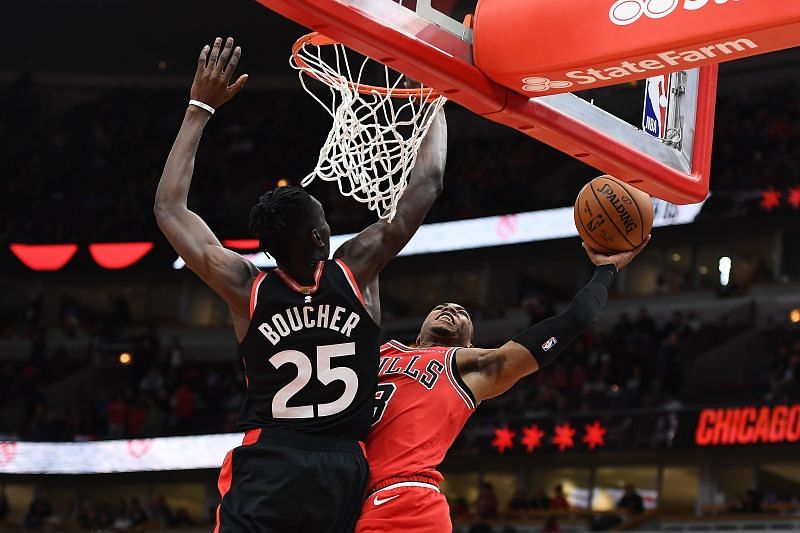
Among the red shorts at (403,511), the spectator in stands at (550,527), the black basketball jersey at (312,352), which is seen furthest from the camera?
the spectator in stands at (550,527)

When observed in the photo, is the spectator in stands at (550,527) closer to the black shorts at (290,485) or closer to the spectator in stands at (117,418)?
the spectator in stands at (117,418)

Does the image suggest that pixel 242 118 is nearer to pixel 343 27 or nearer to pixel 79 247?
pixel 79 247

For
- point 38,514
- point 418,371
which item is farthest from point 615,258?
point 38,514

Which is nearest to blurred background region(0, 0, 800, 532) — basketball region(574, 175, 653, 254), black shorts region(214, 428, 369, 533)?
basketball region(574, 175, 653, 254)

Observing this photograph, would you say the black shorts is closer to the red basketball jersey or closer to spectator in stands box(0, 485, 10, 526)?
the red basketball jersey

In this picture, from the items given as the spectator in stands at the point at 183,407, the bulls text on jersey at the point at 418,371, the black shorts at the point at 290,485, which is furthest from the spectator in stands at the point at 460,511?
the black shorts at the point at 290,485

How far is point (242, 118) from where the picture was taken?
2442 centimetres

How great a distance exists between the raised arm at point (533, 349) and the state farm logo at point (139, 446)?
16.1 m

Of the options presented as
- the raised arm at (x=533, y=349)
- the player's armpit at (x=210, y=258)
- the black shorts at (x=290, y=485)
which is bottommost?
the black shorts at (x=290, y=485)

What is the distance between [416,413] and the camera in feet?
13.0

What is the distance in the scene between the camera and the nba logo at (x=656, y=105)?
15.6ft

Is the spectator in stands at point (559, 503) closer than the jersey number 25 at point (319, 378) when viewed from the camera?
No

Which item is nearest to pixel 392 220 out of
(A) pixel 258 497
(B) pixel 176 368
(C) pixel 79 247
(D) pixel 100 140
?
(A) pixel 258 497

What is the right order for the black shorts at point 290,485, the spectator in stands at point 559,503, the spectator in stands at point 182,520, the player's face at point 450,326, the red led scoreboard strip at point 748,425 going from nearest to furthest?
the black shorts at point 290,485 < the player's face at point 450,326 < the red led scoreboard strip at point 748,425 < the spectator in stands at point 559,503 < the spectator in stands at point 182,520
